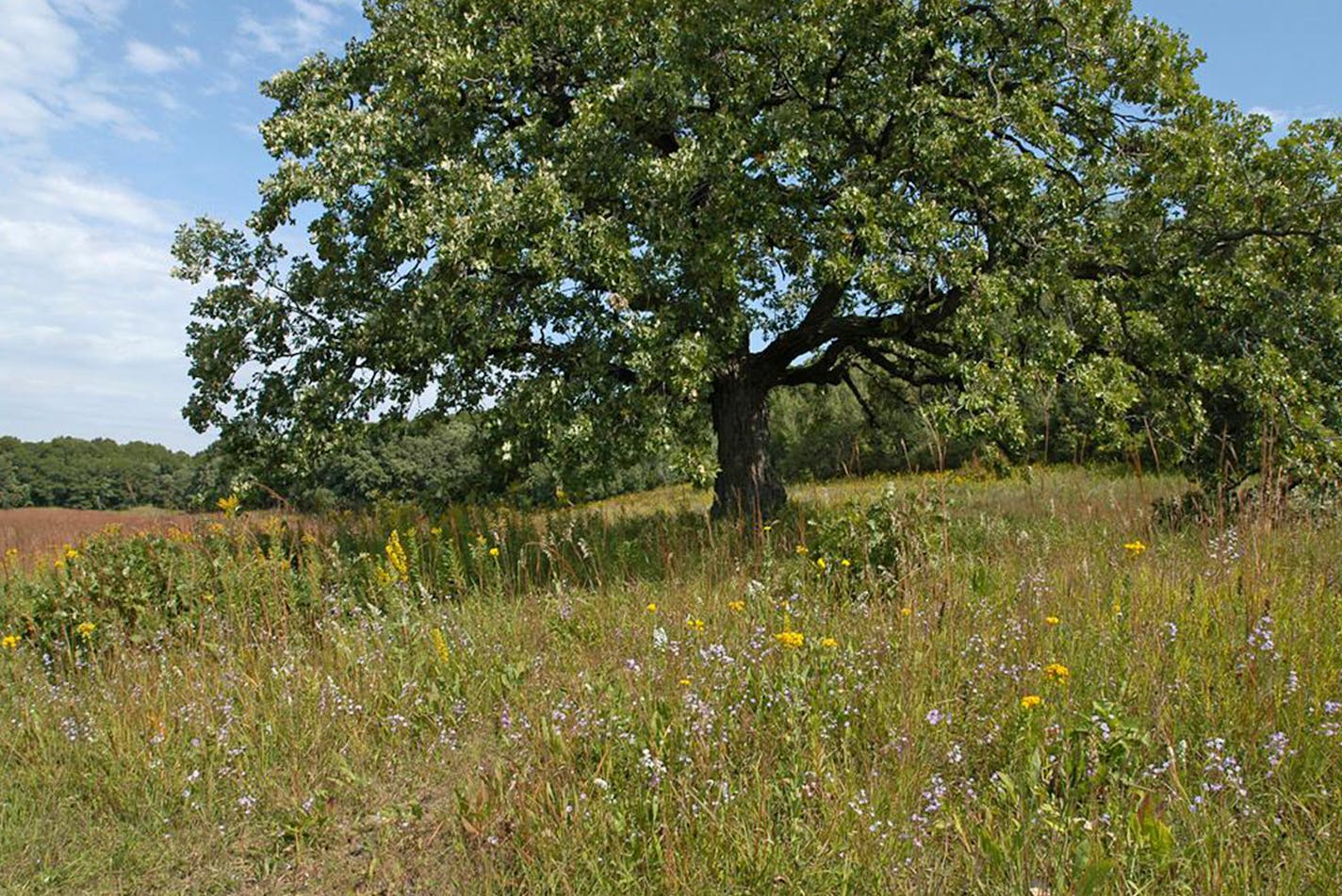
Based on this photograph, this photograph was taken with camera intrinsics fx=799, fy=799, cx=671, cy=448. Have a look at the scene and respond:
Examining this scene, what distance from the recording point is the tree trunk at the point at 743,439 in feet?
37.9

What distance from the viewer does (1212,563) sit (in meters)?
4.77

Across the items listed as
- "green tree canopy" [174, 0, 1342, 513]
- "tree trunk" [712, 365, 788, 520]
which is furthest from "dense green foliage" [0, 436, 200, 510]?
"tree trunk" [712, 365, 788, 520]

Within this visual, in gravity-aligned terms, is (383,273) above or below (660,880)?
above

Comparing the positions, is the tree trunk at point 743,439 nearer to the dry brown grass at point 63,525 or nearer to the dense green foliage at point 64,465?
the dry brown grass at point 63,525

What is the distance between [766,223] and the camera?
9156mm

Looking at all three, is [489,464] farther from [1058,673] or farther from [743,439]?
[1058,673]

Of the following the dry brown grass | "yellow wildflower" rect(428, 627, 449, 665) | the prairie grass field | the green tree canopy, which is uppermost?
the green tree canopy

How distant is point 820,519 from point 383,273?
21.5 feet

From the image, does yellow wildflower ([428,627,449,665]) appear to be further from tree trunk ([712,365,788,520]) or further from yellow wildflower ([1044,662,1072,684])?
tree trunk ([712,365,788,520])

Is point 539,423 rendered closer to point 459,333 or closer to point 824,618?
point 459,333

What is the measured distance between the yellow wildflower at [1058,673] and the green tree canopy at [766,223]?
4.95m

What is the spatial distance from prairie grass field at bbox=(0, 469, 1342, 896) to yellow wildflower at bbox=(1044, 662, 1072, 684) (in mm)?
25

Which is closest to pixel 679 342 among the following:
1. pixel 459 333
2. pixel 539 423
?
pixel 539 423

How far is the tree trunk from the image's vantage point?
37.9 ft
